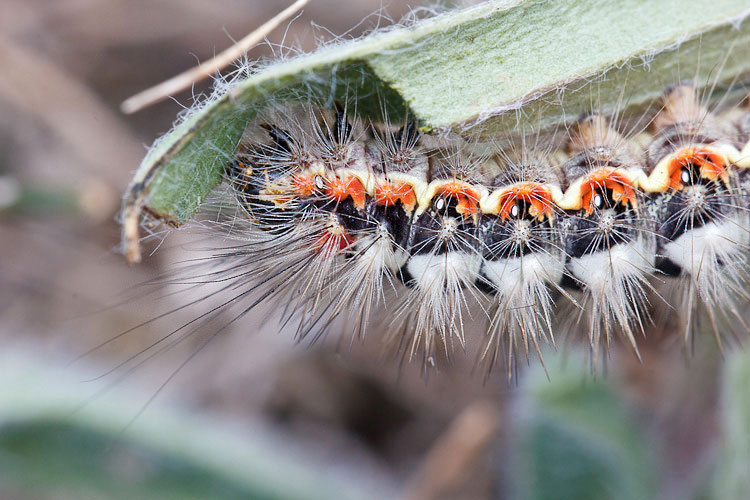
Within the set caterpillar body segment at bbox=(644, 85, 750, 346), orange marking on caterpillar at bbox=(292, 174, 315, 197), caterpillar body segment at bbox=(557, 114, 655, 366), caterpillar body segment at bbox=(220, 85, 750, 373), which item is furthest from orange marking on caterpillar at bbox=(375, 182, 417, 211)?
caterpillar body segment at bbox=(644, 85, 750, 346)

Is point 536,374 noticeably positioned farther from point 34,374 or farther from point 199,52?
point 199,52

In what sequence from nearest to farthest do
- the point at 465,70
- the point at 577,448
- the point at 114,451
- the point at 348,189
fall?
the point at 465,70 → the point at 348,189 → the point at 577,448 → the point at 114,451

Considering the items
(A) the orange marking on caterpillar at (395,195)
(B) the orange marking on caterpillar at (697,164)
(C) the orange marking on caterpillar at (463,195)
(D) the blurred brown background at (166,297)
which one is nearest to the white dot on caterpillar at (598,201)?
(B) the orange marking on caterpillar at (697,164)

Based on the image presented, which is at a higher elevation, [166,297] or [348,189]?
[166,297]

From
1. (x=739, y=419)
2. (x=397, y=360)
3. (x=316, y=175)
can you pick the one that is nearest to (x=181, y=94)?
(x=397, y=360)

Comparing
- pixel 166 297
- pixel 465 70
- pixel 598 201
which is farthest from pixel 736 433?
pixel 166 297

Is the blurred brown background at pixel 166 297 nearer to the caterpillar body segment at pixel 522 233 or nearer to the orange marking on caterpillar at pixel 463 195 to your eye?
the caterpillar body segment at pixel 522 233

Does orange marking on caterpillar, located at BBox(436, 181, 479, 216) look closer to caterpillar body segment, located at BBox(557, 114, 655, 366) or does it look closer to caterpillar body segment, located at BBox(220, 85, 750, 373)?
caterpillar body segment, located at BBox(220, 85, 750, 373)

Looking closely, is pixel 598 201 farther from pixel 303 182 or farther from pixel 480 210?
pixel 303 182
